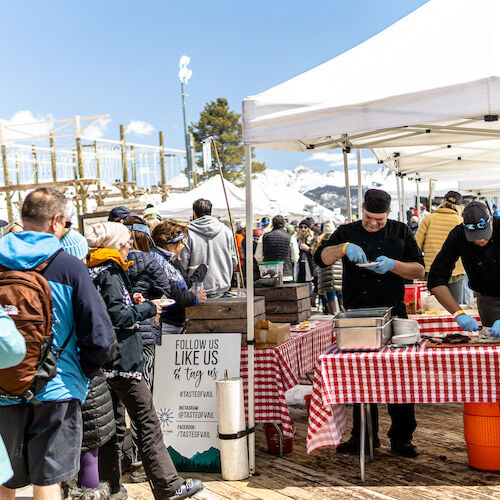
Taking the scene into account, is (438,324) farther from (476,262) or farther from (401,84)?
(401,84)

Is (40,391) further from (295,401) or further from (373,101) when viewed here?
(295,401)

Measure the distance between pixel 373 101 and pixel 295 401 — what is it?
12.0 feet

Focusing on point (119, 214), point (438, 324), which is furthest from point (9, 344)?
point (438, 324)

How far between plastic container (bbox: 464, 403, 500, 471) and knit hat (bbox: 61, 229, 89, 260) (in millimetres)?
2628

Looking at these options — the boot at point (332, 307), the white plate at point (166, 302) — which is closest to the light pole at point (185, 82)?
the boot at point (332, 307)

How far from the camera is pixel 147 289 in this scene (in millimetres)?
4027

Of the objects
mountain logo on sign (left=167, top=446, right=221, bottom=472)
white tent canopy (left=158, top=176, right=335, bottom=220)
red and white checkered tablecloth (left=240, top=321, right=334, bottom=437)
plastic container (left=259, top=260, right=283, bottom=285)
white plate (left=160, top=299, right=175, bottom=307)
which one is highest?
white tent canopy (left=158, top=176, right=335, bottom=220)

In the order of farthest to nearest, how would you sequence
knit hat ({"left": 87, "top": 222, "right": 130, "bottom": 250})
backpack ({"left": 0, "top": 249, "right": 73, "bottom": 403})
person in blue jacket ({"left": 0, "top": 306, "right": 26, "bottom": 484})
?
knit hat ({"left": 87, "top": 222, "right": 130, "bottom": 250}) → backpack ({"left": 0, "top": 249, "right": 73, "bottom": 403}) → person in blue jacket ({"left": 0, "top": 306, "right": 26, "bottom": 484})

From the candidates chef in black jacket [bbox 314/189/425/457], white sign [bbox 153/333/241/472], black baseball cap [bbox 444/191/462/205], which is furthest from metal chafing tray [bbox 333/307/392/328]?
black baseball cap [bbox 444/191/462/205]

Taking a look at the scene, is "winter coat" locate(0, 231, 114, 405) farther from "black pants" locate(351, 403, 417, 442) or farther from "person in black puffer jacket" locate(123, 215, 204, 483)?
"black pants" locate(351, 403, 417, 442)

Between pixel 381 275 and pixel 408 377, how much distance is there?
88 centimetres

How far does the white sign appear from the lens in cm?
443

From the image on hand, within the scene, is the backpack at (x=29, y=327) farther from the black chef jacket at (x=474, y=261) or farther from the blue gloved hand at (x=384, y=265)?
the black chef jacket at (x=474, y=261)

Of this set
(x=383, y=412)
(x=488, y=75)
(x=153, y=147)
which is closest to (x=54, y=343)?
(x=488, y=75)
